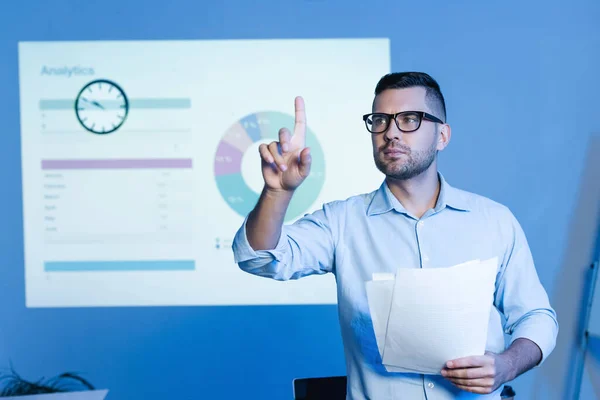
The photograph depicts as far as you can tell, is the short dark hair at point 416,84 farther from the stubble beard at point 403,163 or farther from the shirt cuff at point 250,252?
the shirt cuff at point 250,252

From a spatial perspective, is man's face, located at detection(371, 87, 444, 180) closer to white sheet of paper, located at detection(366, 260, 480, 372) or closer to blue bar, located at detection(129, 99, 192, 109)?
white sheet of paper, located at detection(366, 260, 480, 372)

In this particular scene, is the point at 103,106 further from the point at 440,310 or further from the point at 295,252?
the point at 440,310

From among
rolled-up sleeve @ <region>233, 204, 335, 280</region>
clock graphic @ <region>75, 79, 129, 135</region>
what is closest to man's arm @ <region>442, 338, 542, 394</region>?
rolled-up sleeve @ <region>233, 204, 335, 280</region>

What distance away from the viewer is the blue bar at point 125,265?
8.89 ft

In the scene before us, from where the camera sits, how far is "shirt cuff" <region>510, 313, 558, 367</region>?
4.41 ft

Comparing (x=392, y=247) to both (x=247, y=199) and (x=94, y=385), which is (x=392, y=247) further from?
(x=94, y=385)

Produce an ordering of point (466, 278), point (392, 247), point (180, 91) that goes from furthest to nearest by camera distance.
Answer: point (180, 91) → point (392, 247) → point (466, 278)

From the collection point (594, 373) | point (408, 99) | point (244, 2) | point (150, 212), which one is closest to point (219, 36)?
point (244, 2)

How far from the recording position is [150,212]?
2727 mm

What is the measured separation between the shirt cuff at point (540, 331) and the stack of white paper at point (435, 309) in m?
0.22

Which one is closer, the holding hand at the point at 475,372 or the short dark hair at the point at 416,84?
the holding hand at the point at 475,372

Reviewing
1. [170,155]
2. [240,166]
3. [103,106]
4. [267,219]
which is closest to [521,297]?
[267,219]

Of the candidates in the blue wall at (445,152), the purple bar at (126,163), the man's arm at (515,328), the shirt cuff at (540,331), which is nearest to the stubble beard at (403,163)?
the man's arm at (515,328)

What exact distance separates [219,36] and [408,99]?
1.50 m
